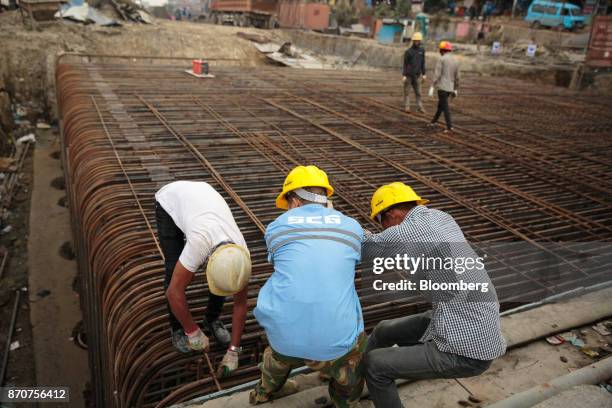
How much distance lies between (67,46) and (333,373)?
1638 cm

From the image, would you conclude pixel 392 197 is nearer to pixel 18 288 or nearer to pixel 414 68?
pixel 18 288

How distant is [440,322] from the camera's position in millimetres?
2014

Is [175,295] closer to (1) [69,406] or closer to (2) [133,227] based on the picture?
(2) [133,227]

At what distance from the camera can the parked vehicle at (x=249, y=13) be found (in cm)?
2886

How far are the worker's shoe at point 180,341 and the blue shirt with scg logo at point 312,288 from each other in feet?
2.15

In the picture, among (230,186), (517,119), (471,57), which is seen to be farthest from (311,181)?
(471,57)

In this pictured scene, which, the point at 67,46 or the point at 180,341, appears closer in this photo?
the point at 180,341

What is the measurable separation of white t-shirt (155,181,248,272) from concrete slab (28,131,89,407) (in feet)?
11.4

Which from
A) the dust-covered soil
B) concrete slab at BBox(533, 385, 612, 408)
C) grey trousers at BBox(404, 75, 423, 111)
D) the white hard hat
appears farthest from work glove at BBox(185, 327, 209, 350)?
the dust-covered soil

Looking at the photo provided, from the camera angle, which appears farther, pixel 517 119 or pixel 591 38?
pixel 591 38

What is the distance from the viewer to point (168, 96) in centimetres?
770

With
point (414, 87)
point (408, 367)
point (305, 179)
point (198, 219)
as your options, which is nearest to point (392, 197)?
point (305, 179)

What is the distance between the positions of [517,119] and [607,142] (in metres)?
1.51

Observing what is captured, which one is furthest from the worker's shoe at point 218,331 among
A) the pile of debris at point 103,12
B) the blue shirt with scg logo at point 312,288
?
the pile of debris at point 103,12
